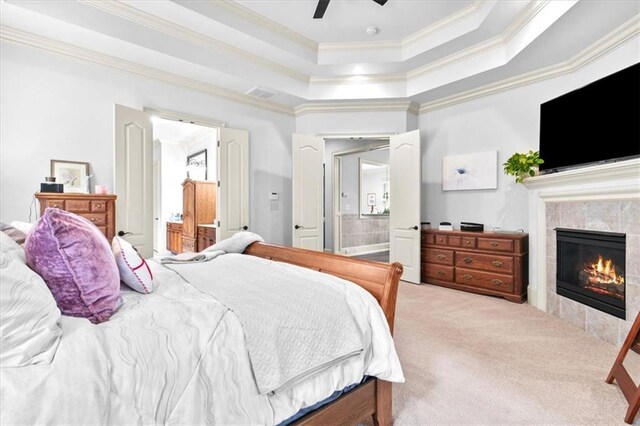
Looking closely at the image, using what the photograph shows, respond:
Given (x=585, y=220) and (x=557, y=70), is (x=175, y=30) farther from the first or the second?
(x=585, y=220)

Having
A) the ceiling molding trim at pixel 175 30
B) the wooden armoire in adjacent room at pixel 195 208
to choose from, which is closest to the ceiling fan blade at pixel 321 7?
the ceiling molding trim at pixel 175 30

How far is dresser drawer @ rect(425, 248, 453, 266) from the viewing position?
4158 millimetres

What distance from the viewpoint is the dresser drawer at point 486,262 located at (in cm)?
366

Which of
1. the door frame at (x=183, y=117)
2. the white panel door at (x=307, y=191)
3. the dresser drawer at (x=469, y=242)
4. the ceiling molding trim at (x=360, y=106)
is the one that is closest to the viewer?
the door frame at (x=183, y=117)

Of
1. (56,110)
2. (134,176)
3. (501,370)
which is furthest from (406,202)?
(56,110)

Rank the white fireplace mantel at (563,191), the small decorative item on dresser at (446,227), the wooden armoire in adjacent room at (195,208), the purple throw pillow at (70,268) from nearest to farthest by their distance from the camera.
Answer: the purple throw pillow at (70,268)
the white fireplace mantel at (563,191)
the small decorative item on dresser at (446,227)
the wooden armoire in adjacent room at (195,208)

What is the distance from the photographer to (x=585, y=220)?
280cm

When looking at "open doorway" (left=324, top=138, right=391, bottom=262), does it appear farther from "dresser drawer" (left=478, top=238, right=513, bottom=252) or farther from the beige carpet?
the beige carpet

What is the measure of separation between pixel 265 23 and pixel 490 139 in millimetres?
3226

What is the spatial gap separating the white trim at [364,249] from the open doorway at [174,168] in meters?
3.42

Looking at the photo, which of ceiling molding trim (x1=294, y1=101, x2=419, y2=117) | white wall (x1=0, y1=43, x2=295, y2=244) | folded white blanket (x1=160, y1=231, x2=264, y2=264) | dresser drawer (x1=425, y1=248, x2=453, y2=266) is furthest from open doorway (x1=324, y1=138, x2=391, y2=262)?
folded white blanket (x1=160, y1=231, x2=264, y2=264)

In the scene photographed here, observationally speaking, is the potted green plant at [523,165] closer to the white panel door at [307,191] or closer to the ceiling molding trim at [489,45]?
the ceiling molding trim at [489,45]

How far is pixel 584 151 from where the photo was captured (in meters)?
2.83

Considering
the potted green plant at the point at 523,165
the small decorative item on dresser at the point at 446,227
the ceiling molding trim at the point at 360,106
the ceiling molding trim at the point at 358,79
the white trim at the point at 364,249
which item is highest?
the ceiling molding trim at the point at 358,79
